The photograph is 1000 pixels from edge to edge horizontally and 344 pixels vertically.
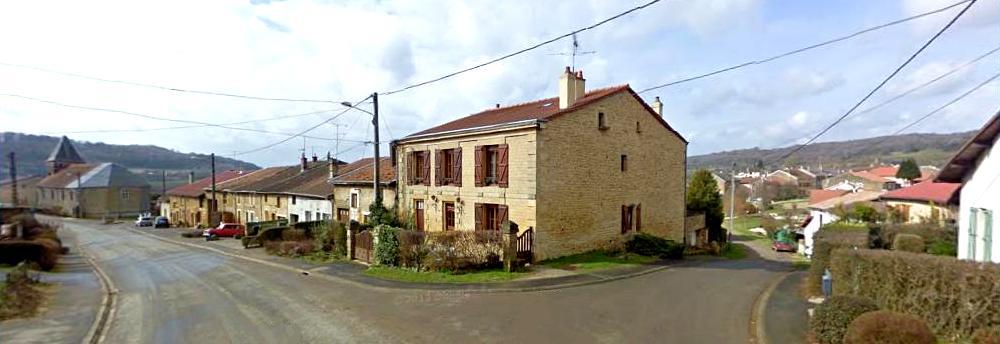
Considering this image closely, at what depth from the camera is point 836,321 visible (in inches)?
309

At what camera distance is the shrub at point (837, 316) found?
7.74m

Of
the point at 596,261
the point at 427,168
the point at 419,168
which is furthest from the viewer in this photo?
the point at 419,168

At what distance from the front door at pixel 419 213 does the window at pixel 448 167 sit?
76.6 inches

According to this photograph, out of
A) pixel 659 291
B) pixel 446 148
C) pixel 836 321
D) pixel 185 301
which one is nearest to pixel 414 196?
pixel 446 148

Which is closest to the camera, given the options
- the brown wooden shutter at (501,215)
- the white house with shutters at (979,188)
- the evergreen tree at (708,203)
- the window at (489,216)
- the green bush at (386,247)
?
the white house with shutters at (979,188)

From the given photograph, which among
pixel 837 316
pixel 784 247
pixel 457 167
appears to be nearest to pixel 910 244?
pixel 837 316

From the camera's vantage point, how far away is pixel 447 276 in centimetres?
1565

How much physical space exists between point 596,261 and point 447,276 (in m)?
5.66

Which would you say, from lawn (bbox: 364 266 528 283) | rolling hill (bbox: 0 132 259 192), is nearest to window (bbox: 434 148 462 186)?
lawn (bbox: 364 266 528 283)

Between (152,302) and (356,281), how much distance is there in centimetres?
568

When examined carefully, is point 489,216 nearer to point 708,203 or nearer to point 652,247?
point 652,247

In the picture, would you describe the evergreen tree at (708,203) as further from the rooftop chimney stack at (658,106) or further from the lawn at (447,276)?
the lawn at (447,276)

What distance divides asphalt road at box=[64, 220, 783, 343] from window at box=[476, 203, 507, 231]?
20.0 ft

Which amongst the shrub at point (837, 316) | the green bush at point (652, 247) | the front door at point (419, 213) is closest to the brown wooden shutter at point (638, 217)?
the green bush at point (652, 247)
